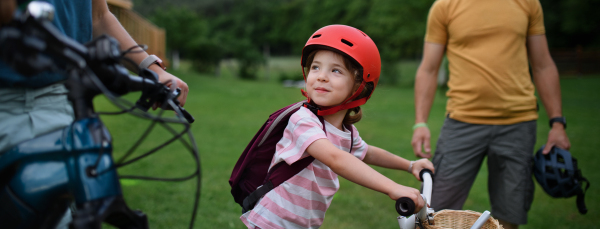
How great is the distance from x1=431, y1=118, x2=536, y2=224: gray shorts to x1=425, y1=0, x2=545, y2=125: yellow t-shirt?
0.32 ft

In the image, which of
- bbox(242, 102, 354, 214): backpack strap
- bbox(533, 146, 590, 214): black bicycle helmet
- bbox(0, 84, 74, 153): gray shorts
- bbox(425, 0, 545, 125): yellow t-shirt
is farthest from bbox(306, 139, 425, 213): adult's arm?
bbox(533, 146, 590, 214): black bicycle helmet

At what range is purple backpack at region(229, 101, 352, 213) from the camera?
233cm

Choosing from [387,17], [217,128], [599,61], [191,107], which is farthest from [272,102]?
[599,61]

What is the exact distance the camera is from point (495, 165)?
3604mm

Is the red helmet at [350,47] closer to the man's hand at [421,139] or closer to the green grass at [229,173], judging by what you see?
the green grass at [229,173]

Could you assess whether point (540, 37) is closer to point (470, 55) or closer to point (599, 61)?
point (470, 55)

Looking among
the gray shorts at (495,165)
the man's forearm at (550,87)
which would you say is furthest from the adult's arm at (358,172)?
the man's forearm at (550,87)

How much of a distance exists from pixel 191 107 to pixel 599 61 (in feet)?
102

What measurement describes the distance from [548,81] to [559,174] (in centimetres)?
75

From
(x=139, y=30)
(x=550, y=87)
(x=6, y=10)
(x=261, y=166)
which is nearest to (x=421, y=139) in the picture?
(x=550, y=87)

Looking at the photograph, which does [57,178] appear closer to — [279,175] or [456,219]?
[279,175]

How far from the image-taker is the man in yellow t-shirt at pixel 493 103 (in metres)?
3.46

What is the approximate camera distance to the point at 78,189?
1.41 m

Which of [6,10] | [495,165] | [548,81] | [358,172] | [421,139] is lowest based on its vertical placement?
[495,165]
